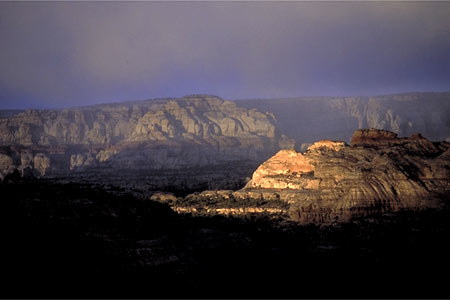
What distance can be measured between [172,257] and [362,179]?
50.5 metres

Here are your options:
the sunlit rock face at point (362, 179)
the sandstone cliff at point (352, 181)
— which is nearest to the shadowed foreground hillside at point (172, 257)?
the sunlit rock face at point (362, 179)

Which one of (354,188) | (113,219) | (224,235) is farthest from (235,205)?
(113,219)

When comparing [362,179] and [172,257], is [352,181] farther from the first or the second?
[172,257]

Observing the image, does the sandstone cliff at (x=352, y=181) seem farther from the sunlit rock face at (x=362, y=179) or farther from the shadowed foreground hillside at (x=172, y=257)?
the shadowed foreground hillside at (x=172, y=257)

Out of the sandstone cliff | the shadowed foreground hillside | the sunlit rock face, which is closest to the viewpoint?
the shadowed foreground hillside

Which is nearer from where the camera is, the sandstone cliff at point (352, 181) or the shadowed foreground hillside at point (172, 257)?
the shadowed foreground hillside at point (172, 257)

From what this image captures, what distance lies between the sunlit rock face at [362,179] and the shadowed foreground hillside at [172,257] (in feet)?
46.5

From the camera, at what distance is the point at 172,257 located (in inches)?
1940

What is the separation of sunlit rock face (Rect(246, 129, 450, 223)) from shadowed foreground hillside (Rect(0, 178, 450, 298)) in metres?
14.2

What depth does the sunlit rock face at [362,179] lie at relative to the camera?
89375mm

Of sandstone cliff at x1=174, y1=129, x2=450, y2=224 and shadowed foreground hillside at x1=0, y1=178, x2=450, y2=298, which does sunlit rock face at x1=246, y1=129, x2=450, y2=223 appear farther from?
shadowed foreground hillside at x1=0, y1=178, x2=450, y2=298

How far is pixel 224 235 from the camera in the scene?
66.5m

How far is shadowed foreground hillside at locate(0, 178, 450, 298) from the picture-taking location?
41625 millimetres

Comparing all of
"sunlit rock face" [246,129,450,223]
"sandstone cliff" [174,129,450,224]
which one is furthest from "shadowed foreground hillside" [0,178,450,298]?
"sandstone cliff" [174,129,450,224]
